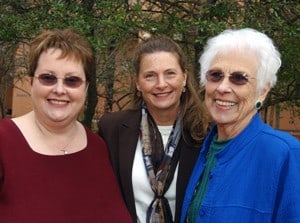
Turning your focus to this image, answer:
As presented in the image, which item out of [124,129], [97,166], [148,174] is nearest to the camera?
[97,166]

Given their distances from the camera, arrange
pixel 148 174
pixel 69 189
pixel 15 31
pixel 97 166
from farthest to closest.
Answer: pixel 15 31, pixel 148 174, pixel 97 166, pixel 69 189

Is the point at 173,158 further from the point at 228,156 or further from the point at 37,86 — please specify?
the point at 37,86

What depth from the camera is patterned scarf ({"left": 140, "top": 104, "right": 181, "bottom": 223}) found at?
3375 millimetres

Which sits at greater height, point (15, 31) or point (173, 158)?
point (15, 31)

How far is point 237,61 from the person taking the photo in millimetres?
2723

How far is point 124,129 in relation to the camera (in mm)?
3641

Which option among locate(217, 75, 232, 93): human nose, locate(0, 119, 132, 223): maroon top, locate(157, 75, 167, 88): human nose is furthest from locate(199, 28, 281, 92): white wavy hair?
locate(0, 119, 132, 223): maroon top

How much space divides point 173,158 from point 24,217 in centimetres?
116

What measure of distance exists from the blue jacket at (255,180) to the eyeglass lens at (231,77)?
23 cm

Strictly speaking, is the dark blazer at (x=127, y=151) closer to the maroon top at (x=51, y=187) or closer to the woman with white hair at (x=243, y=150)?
the maroon top at (x=51, y=187)

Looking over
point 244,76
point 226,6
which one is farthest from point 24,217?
point 226,6

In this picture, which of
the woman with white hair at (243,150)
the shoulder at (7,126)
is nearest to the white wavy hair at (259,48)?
the woman with white hair at (243,150)

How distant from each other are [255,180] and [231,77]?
22.7 inches

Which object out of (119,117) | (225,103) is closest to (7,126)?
(119,117)
